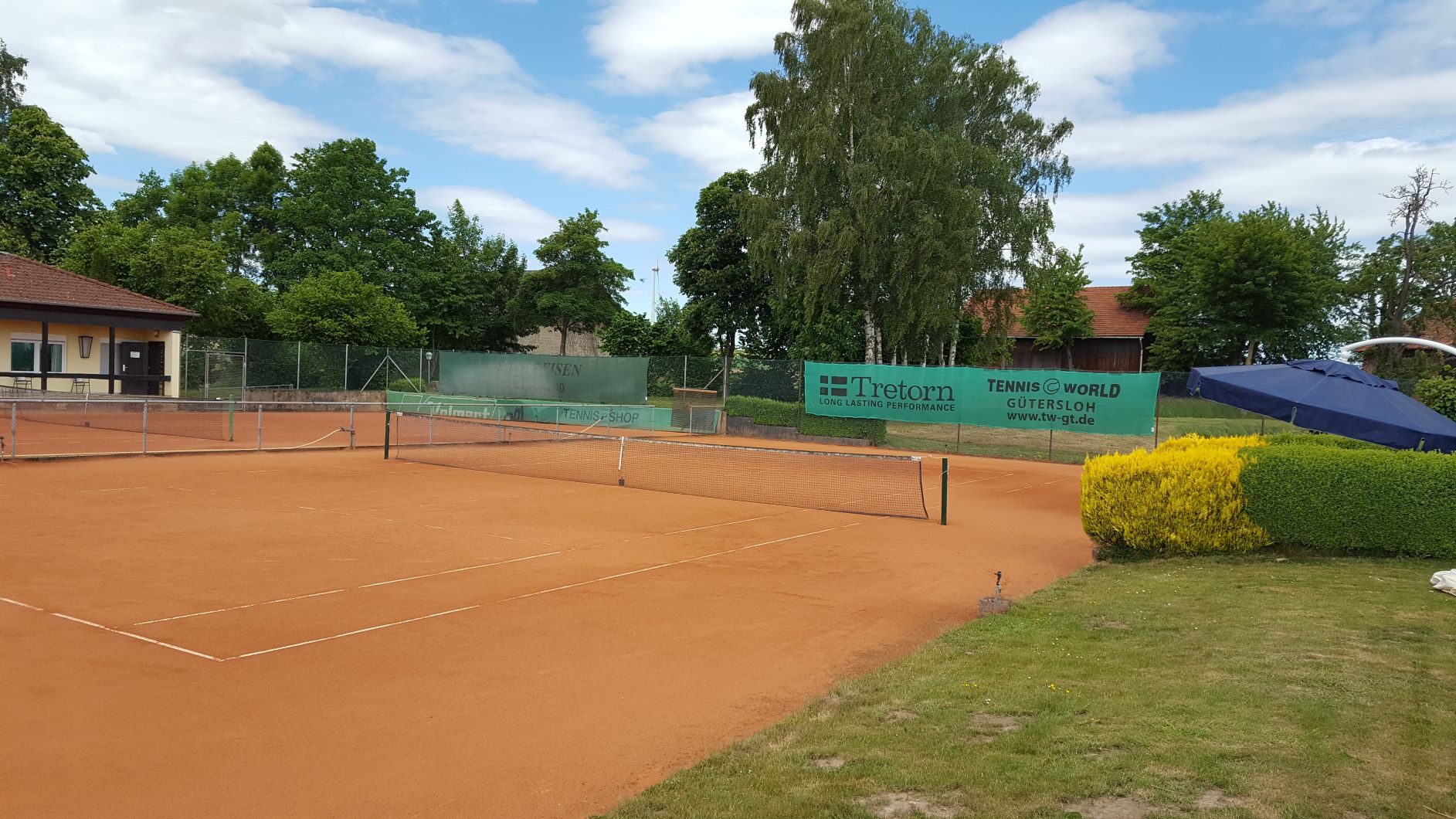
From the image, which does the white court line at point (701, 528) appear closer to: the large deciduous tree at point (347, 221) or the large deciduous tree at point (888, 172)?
the large deciduous tree at point (888, 172)

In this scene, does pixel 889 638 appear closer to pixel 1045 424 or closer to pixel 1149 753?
pixel 1149 753

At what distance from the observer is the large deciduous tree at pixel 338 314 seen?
41.3 metres

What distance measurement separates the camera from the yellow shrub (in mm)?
10586

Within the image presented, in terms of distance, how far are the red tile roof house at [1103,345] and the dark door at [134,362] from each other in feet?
132

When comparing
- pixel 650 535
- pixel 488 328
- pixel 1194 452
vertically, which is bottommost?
pixel 650 535

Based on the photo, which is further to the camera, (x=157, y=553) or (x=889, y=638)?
(x=157, y=553)

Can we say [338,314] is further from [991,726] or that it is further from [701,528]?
[991,726]

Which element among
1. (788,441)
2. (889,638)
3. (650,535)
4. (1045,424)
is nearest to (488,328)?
(788,441)

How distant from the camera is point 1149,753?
172 inches

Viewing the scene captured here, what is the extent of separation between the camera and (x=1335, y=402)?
37.9 feet

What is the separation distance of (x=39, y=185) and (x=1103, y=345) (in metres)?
55.6

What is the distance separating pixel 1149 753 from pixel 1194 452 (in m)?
7.61

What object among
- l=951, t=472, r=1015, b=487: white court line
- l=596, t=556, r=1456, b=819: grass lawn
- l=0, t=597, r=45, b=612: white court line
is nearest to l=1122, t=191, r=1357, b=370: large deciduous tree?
l=951, t=472, r=1015, b=487: white court line

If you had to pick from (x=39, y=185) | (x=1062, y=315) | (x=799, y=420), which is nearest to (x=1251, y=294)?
(x=1062, y=315)
